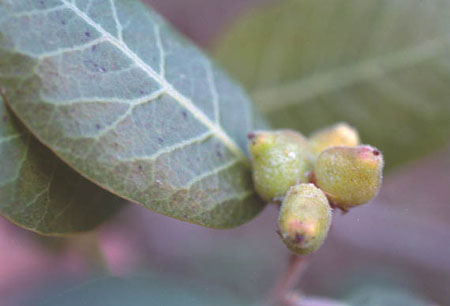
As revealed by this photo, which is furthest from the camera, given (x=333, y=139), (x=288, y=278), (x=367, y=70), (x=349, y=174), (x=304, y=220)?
(x=367, y=70)

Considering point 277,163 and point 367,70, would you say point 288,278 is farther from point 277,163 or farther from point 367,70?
point 367,70

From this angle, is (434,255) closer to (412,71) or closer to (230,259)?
(230,259)

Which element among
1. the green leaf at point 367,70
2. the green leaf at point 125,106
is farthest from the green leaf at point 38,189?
the green leaf at point 367,70

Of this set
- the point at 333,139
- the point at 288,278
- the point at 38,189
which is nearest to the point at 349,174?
the point at 333,139

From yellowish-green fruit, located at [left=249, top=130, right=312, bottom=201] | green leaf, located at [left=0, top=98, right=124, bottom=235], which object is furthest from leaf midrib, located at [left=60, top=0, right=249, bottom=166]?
green leaf, located at [left=0, top=98, right=124, bottom=235]

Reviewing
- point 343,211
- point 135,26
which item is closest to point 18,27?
point 135,26

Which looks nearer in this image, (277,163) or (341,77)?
(277,163)
